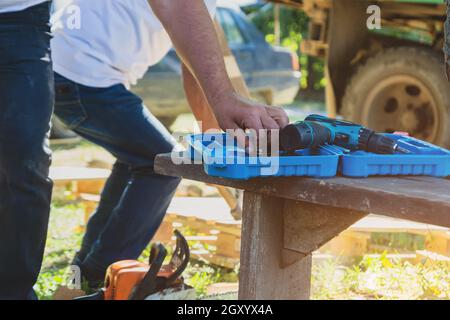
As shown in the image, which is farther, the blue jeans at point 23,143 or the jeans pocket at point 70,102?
the jeans pocket at point 70,102

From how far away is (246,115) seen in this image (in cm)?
207

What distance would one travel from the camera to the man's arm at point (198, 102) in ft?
10.7

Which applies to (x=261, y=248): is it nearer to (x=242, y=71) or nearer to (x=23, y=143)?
(x=23, y=143)

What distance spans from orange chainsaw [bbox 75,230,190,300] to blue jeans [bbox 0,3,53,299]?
311mm

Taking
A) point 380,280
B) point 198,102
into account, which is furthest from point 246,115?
point 380,280

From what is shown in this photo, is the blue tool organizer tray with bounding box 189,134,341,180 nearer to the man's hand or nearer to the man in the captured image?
the man's hand

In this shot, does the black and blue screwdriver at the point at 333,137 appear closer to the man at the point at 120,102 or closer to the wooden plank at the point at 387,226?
the man at the point at 120,102

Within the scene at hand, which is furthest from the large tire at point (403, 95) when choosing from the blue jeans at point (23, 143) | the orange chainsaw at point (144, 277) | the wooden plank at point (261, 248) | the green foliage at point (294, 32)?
the green foliage at point (294, 32)

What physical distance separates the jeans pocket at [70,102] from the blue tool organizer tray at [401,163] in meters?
1.46

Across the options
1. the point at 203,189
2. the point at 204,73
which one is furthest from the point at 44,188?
the point at 203,189

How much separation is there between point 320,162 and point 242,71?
27.2 feet

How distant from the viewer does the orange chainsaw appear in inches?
118

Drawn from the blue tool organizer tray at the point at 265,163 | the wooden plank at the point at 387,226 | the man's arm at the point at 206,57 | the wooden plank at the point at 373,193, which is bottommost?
the wooden plank at the point at 387,226

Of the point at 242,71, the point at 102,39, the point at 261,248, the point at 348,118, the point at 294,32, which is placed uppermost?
the point at 294,32
